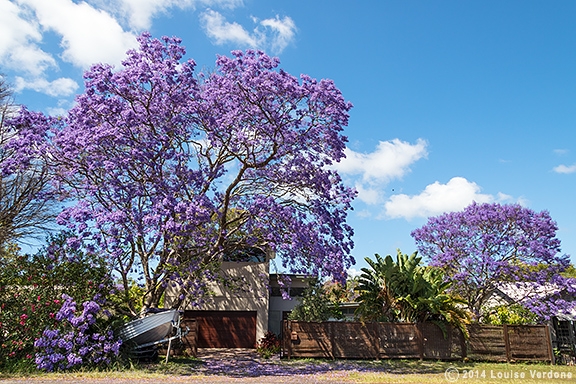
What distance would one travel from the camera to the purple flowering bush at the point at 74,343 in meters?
12.4

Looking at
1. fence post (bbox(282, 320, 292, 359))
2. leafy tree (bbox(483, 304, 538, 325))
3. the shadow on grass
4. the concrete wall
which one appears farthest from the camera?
the concrete wall

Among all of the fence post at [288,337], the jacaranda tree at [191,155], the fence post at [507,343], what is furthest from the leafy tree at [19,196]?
the fence post at [507,343]

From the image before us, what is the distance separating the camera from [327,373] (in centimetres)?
1330

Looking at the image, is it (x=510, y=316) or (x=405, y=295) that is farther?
(x=510, y=316)

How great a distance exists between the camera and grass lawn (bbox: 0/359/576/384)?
11820 millimetres

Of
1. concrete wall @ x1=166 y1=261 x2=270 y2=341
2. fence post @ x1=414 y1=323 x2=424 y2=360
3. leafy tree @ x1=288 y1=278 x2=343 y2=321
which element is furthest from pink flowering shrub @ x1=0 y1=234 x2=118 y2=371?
fence post @ x1=414 y1=323 x2=424 y2=360

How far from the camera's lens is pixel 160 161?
1489 centimetres

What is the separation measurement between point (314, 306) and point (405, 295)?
377 cm

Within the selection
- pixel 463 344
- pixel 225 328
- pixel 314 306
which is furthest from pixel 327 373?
pixel 225 328

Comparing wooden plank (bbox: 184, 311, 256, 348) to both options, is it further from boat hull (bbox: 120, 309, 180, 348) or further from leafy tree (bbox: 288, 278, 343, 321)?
boat hull (bbox: 120, 309, 180, 348)

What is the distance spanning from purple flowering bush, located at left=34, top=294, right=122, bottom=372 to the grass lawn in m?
0.54

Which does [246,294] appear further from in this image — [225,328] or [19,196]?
[19,196]

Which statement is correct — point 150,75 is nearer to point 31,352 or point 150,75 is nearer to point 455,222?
point 31,352

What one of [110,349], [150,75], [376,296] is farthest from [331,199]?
[110,349]
